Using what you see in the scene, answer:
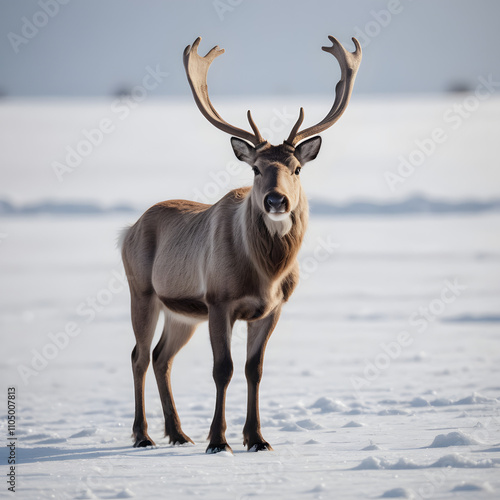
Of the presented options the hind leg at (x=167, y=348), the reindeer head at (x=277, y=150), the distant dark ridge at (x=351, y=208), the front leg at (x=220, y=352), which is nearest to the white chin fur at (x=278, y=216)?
the reindeer head at (x=277, y=150)

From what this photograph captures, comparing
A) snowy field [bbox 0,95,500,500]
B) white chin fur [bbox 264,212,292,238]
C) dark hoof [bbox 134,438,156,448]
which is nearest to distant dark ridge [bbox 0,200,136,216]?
snowy field [bbox 0,95,500,500]

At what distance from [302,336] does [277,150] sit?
5978 millimetres

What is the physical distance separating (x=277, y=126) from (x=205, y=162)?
10.0 ft

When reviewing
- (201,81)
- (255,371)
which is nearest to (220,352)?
(255,371)

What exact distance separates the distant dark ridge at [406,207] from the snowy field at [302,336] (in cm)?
28

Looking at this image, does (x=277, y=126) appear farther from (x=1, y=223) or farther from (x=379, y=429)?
(x=379, y=429)

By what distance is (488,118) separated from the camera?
30469mm

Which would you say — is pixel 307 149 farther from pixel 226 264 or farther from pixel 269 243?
pixel 226 264

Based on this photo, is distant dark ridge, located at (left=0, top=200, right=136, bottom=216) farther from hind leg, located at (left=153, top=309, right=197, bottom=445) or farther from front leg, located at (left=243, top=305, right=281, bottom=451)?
front leg, located at (left=243, top=305, right=281, bottom=451)

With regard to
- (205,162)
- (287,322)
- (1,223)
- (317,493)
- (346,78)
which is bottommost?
(317,493)

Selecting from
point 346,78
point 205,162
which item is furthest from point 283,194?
point 205,162

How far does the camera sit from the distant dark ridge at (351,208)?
25.1m

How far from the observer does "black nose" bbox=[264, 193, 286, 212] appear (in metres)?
5.87

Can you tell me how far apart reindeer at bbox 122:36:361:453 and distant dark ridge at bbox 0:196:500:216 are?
17652mm
